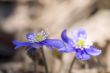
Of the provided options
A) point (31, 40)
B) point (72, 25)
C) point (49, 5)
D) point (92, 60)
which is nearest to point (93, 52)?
point (31, 40)

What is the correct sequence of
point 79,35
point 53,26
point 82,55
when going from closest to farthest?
point 82,55
point 79,35
point 53,26

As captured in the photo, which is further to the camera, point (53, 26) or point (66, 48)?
point (53, 26)

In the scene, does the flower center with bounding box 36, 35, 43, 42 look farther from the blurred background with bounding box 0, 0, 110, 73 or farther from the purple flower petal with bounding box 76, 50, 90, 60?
the blurred background with bounding box 0, 0, 110, 73

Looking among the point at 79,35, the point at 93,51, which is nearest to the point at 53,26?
the point at 79,35

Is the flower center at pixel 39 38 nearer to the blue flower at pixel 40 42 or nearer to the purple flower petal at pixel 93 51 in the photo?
the blue flower at pixel 40 42

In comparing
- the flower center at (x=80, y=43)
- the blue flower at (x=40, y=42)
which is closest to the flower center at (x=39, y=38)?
the blue flower at (x=40, y=42)

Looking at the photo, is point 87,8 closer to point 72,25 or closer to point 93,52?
point 72,25

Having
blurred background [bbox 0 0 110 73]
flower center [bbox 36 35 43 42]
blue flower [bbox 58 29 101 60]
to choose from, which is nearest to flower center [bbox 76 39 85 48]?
blue flower [bbox 58 29 101 60]

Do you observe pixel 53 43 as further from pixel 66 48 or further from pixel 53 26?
pixel 53 26

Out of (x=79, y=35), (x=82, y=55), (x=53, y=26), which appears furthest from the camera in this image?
(x=53, y=26)
